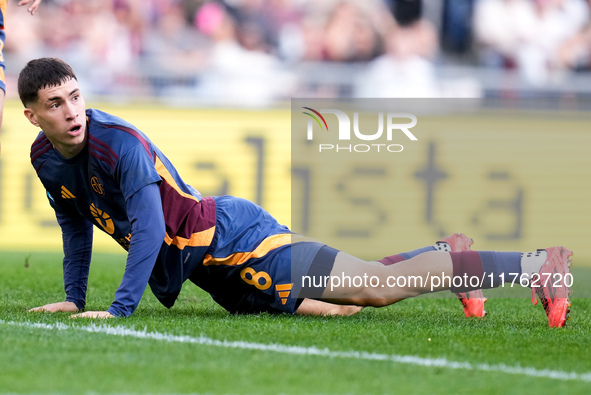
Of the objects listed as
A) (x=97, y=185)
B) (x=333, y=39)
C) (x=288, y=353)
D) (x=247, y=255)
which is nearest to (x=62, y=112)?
(x=97, y=185)

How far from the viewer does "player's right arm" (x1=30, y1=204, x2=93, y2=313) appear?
185 inches

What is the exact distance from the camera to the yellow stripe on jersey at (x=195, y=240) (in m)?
4.36

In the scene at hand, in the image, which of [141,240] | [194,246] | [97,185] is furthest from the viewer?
[194,246]

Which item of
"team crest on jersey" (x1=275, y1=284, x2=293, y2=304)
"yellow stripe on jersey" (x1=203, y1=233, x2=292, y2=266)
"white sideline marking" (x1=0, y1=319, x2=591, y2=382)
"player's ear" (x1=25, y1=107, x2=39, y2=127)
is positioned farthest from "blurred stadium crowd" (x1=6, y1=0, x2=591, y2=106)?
"white sideline marking" (x1=0, y1=319, x2=591, y2=382)

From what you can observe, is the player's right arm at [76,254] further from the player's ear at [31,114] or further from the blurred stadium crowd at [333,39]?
the blurred stadium crowd at [333,39]

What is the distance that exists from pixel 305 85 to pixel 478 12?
348 cm

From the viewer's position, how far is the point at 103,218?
4430mm

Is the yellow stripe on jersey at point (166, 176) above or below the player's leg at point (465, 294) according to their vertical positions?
above

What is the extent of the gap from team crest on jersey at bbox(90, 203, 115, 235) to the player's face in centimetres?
39

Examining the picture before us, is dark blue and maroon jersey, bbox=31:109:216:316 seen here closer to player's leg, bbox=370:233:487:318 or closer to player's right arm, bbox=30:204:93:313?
player's right arm, bbox=30:204:93:313

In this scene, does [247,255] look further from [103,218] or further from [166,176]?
[103,218]

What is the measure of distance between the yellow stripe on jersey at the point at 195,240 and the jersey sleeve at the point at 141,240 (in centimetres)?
25

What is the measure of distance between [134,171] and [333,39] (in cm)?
810

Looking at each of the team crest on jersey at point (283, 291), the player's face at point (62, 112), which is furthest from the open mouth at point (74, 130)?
the team crest on jersey at point (283, 291)
